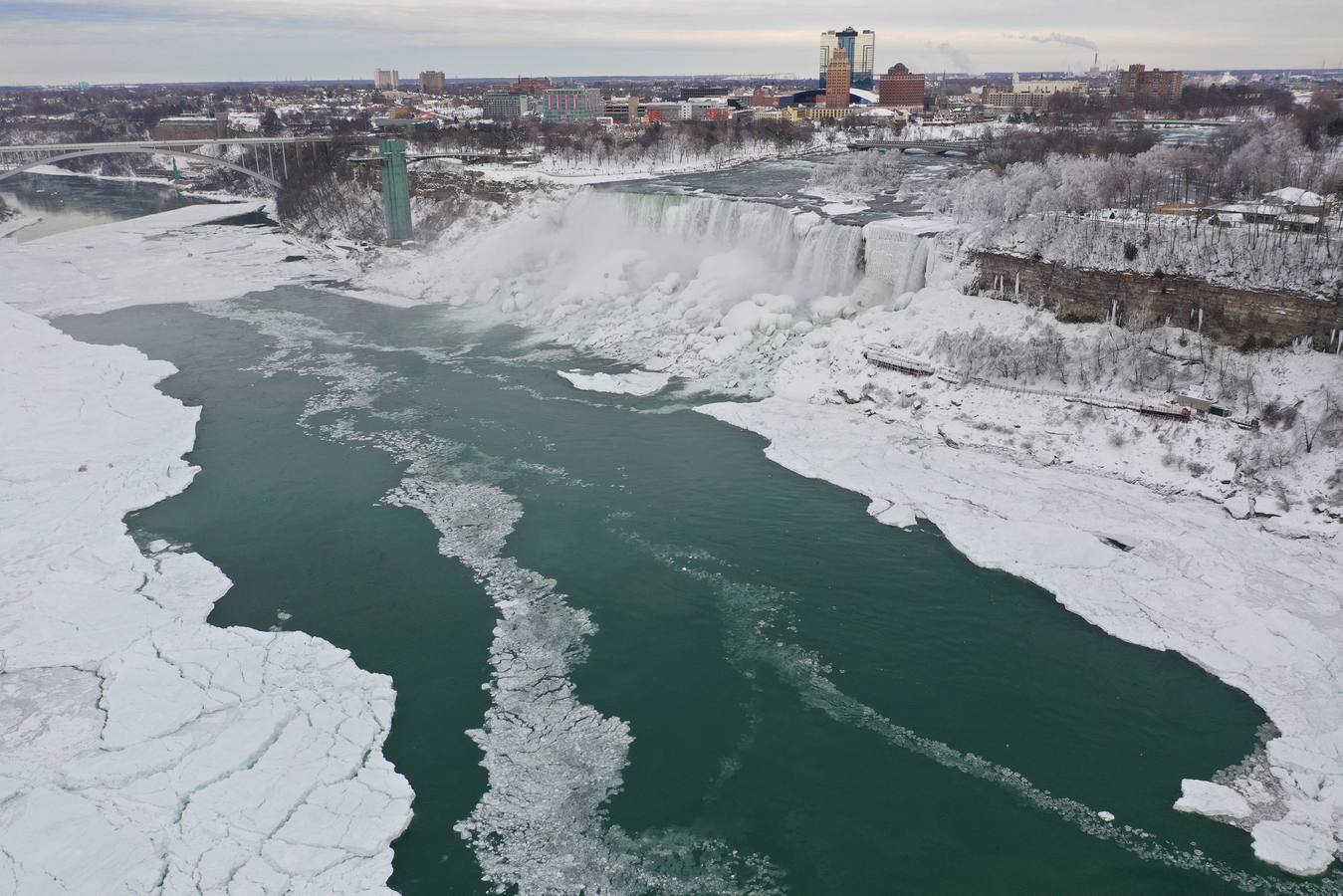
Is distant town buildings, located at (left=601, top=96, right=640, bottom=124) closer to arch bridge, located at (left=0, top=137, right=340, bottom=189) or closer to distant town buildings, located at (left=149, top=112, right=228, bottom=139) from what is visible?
distant town buildings, located at (left=149, top=112, right=228, bottom=139)

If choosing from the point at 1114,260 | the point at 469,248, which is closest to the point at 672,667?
the point at 1114,260

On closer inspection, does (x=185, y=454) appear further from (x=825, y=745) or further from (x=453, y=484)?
(x=825, y=745)

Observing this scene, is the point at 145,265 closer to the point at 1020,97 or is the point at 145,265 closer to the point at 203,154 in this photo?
the point at 203,154

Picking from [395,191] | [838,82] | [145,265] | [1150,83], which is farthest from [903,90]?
[145,265]

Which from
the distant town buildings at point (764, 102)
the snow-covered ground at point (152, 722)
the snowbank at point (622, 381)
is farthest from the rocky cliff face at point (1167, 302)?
the distant town buildings at point (764, 102)

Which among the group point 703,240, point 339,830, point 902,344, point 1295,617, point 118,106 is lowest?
point 339,830
